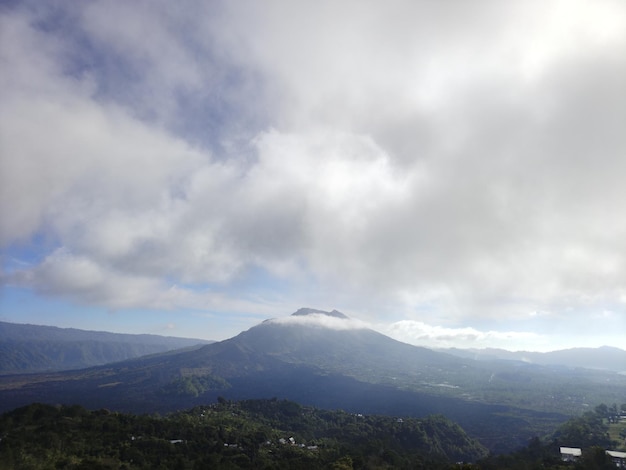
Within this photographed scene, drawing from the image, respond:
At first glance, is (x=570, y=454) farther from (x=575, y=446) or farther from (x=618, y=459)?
(x=575, y=446)

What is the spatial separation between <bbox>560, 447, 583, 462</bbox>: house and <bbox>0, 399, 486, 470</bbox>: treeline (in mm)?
18371

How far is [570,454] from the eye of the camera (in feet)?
209

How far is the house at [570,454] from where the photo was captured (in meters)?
61.6

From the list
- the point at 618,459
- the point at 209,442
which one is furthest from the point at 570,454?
the point at 209,442

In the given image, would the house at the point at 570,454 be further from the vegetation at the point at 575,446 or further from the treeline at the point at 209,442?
the treeline at the point at 209,442

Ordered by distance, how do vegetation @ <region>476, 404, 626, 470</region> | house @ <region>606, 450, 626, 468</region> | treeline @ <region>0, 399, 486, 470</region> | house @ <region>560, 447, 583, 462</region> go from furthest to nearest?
1. house @ <region>560, 447, 583, 462</region>
2. house @ <region>606, 450, 626, 468</region>
3. vegetation @ <region>476, 404, 626, 470</region>
4. treeline @ <region>0, 399, 486, 470</region>

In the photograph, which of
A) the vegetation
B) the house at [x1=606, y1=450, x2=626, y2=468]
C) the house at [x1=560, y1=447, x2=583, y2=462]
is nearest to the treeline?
the vegetation

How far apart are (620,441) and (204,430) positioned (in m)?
75.2

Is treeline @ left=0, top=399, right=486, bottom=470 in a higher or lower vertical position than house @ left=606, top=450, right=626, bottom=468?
lower

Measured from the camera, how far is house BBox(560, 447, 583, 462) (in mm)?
61625

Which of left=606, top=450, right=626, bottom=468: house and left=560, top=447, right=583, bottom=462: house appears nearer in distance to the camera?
left=606, top=450, right=626, bottom=468: house

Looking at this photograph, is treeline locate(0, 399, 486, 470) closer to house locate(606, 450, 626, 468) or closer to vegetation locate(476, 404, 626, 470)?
vegetation locate(476, 404, 626, 470)

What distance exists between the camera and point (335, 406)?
156750mm

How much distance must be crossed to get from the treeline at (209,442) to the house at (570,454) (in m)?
18.4
